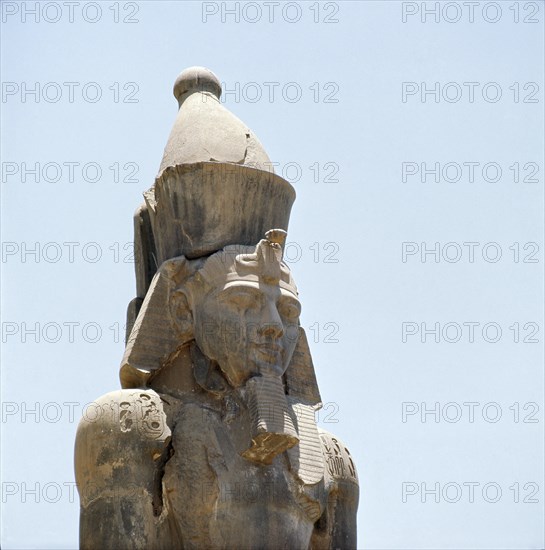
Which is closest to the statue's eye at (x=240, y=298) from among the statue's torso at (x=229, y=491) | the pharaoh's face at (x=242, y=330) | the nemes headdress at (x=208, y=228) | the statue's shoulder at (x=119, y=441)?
the pharaoh's face at (x=242, y=330)

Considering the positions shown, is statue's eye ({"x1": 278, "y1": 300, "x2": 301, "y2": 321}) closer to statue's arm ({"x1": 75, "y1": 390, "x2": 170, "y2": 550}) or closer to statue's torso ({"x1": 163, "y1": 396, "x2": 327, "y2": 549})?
statue's torso ({"x1": 163, "y1": 396, "x2": 327, "y2": 549})

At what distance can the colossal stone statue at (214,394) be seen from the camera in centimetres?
1034

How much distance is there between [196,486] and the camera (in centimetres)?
1036

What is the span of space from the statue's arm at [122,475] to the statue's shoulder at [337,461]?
4.18 ft

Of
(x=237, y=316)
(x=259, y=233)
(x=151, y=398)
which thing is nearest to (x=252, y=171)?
(x=259, y=233)

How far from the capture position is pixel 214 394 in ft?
35.7

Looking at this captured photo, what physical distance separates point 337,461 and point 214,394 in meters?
1.04

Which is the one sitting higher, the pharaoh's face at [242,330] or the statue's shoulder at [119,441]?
the pharaoh's face at [242,330]

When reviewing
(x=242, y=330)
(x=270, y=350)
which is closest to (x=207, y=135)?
(x=242, y=330)

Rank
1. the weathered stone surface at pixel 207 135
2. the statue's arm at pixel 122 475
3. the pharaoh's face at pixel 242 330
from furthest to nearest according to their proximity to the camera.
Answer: the weathered stone surface at pixel 207 135
the pharaoh's face at pixel 242 330
the statue's arm at pixel 122 475

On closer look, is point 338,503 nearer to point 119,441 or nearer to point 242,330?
point 242,330

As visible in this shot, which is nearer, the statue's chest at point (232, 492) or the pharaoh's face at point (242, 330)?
the statue's chest at point (232, 492)

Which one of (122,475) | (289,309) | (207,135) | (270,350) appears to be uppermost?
(207,135)

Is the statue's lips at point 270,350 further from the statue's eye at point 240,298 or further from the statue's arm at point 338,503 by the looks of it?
the statue's arm at point 338,503
